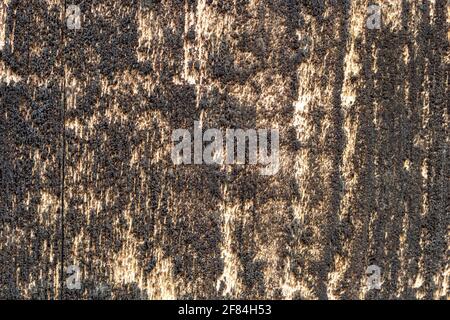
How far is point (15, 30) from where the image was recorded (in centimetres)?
93

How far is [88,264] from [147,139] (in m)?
0.20

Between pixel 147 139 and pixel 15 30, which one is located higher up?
pixel 15 30

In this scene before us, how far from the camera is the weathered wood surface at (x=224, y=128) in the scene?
92 cm

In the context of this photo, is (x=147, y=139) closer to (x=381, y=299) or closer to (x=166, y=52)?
(x=166, y=52)

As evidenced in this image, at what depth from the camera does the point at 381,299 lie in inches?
36.9

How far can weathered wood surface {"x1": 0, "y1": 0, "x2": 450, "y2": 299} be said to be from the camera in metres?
0.92

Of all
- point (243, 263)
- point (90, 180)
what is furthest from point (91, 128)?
point (243, 263)

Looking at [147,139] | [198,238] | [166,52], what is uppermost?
[166,52]

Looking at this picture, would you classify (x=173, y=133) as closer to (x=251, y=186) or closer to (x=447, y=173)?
(x=251, y=186)

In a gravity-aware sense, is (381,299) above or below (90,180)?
below

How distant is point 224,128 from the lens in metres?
0.93

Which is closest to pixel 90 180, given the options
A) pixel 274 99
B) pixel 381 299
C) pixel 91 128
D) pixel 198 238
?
pixel 91 128

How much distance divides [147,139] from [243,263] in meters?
0.23
